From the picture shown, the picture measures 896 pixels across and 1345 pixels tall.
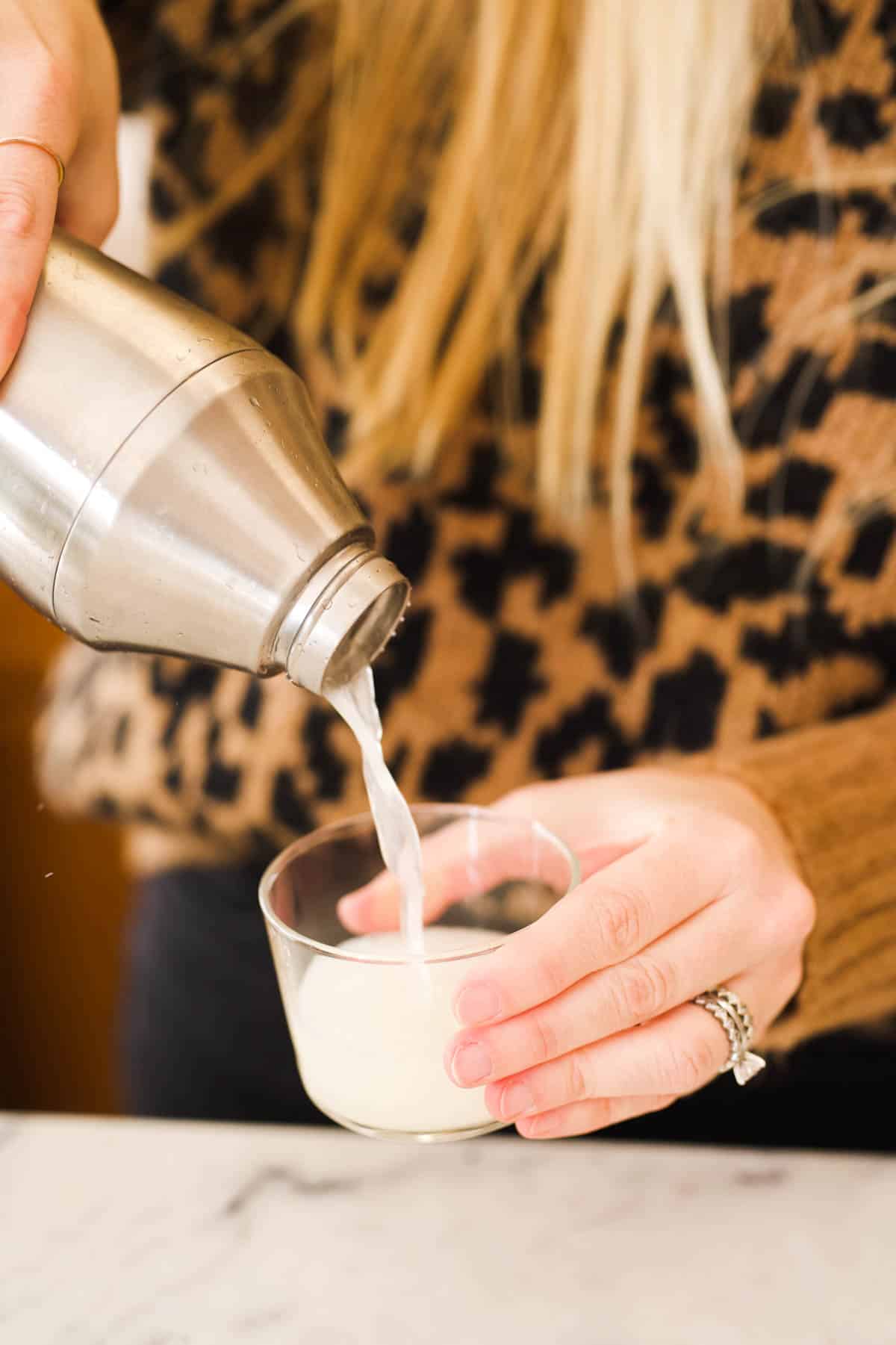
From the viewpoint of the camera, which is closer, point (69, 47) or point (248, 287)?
point (69, 47)

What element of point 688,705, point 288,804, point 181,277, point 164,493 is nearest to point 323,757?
point 288,804

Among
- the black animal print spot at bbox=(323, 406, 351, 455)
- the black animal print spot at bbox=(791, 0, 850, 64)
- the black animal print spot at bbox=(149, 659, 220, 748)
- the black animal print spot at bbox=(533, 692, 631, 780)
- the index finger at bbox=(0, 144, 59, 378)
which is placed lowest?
the black animal print spot at bbox=(149, 659, 220, 748)

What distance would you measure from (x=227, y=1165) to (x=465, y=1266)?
0.14 m

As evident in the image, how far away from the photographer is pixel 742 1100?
97 centimetres

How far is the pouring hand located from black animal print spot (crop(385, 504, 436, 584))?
1.12 ft

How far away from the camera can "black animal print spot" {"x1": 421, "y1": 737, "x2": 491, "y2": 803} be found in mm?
916

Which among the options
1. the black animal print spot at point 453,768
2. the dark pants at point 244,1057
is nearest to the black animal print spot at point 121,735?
the dark pants at point 244,1057

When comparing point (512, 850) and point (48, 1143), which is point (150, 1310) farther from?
point (512, 850)

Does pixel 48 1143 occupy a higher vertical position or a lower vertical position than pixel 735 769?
lower

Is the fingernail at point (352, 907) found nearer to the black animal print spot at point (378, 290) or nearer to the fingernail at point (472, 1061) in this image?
the fingernail at point (472, 1061)

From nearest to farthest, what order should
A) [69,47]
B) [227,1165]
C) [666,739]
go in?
[69,47] < [227,1165] < [666,739]

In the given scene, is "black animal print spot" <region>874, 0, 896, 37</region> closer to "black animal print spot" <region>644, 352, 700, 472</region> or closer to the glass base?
"black animal print spot" <region>644, 352, 700, 472</region>

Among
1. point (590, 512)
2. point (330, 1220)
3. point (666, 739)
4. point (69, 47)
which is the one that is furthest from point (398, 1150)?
point (69, 47)

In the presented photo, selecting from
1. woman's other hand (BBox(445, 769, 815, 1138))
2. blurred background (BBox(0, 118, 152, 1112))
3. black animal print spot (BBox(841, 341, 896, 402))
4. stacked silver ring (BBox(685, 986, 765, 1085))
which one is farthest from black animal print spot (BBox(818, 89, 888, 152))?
blurred background (BBox(0, 118, 152, 1112))
